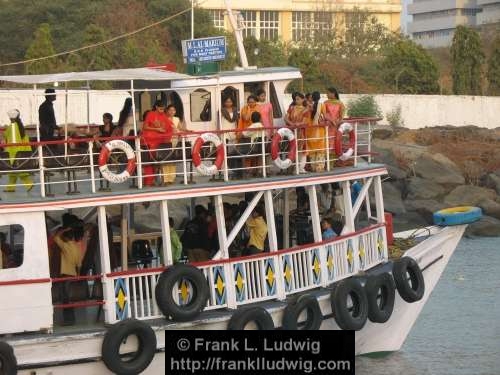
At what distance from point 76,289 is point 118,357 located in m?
1.21

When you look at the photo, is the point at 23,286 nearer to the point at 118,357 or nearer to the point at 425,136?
the point at 118,357

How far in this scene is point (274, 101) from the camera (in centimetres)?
1733

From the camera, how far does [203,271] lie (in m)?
15.1

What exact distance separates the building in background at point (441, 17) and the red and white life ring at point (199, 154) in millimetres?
95672

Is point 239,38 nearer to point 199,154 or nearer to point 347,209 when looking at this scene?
point 347,209

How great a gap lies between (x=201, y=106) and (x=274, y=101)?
1.14 m

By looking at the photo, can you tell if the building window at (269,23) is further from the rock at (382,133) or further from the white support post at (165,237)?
the white support post at (165,237)

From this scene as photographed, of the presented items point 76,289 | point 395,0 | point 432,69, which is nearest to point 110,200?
point 76,289

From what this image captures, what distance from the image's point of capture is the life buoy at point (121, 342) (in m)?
14.0

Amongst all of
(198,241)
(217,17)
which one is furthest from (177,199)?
(217,17)

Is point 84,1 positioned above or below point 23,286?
above

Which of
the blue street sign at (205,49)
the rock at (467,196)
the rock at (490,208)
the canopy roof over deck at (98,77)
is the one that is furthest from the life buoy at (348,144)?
the rock at (490,208)

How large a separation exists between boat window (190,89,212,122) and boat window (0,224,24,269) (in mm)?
2888

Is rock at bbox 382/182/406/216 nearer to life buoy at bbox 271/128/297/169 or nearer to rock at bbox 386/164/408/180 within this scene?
rock at bbox 386/164/408/180
